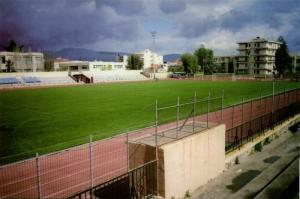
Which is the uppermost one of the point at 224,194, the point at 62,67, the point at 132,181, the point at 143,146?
the point at 62,67

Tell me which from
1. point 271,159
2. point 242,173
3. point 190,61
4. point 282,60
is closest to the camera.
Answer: point 242,173

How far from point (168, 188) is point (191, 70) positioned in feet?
330

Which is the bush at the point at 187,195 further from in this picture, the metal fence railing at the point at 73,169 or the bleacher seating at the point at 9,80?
→ the bleacher seating at the point at 9,80

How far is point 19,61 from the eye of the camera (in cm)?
8756

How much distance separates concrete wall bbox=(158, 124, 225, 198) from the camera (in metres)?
8.95

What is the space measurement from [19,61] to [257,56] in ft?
249

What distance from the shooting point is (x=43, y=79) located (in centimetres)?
6341

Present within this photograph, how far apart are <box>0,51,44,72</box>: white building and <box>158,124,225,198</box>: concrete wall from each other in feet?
266

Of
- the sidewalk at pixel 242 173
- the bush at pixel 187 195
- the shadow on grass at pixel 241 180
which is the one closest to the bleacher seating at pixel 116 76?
the sidewalk at pixel 242 173

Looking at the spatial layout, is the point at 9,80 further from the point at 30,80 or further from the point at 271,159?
the point at 271,159

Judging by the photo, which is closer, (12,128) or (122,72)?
(12,128)

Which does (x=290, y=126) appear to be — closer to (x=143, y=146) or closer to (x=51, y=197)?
(x=143, y=146)

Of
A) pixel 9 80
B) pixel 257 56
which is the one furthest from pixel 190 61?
pixel 9 80

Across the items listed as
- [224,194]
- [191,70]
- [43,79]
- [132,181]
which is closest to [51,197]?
[132,181]
